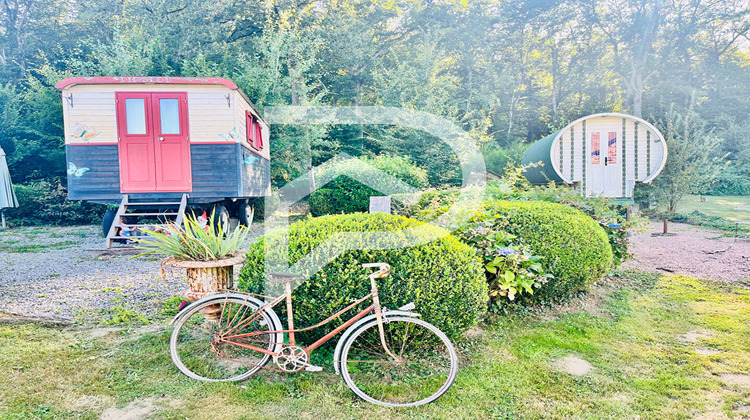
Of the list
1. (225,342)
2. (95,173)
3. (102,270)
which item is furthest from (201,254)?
(95,173)

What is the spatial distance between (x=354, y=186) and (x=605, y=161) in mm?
6672

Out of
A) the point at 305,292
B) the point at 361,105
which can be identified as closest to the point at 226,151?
the point at 305,292

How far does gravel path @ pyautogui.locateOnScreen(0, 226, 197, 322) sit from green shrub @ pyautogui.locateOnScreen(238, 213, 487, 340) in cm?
209

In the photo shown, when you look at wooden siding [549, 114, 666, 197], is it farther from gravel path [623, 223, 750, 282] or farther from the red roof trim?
the red roof trim

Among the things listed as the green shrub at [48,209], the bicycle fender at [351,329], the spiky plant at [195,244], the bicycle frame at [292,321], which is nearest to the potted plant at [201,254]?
the spiky plant at [195,244]

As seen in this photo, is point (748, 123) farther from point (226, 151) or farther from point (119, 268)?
point (119, 268)

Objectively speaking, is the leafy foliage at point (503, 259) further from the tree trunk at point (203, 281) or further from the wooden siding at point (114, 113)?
the wooden siding at point (114, 113)

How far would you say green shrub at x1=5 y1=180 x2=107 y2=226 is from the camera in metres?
11.4

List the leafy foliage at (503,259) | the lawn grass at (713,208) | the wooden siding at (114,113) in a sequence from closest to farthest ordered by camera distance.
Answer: the leafy foliage at (503,259) < the wooden siding at (114,113) < the lawn grass at (713,208)

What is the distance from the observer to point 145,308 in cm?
418

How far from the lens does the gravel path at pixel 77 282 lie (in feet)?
13.6

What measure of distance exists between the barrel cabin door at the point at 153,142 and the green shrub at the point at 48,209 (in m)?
5.26

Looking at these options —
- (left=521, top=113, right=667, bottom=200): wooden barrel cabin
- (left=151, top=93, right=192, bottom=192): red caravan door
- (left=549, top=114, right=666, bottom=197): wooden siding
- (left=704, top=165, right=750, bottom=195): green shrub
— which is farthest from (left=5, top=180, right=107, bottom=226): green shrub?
(left=704, top=165, right=750, bottom=195): green shrub

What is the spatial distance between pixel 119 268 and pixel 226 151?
10.0ft
